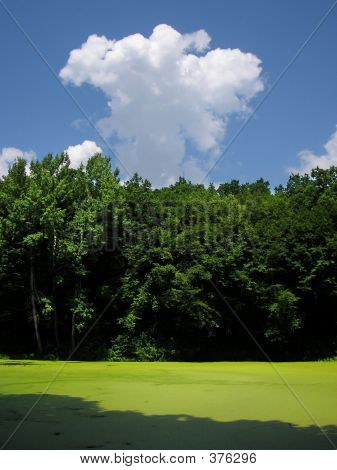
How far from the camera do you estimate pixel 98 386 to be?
997 centimetres

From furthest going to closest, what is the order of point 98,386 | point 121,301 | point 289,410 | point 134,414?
point 121,301 < point 98,386 < point 289,410 < point 134,414

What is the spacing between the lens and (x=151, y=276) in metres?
23.2

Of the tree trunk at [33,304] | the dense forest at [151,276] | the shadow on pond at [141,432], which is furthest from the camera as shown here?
the tree trunk at [33,304]

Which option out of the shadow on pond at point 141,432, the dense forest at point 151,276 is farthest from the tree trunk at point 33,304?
the shadow on pond at point 141,432

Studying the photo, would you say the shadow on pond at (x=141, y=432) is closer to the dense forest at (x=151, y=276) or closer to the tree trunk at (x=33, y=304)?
the dense forest at (x=151, y=276)

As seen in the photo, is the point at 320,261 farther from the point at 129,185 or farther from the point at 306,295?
the point at 129,185

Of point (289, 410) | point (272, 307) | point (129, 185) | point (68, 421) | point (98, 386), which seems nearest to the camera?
point (68, 421)

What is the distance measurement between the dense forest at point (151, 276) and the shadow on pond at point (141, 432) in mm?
16053

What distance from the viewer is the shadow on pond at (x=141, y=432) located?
5.05 meters

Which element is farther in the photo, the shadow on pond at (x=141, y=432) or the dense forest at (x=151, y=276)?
the dense forest at (x=151, y=276)

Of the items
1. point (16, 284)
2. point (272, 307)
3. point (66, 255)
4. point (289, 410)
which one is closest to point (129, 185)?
point (66, 255)

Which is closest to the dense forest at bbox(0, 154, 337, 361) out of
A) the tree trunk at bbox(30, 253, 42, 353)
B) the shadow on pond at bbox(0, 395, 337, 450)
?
the tree trunk at bbox(30, 253, 42, 353)

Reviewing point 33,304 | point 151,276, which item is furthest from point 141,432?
point 33,304

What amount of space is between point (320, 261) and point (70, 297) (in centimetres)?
1273
